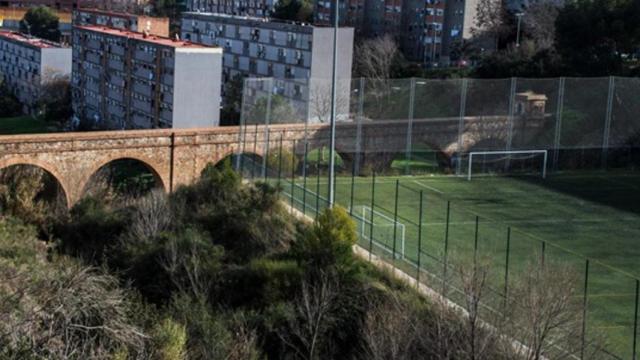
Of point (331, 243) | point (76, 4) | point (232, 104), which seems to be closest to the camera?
point (331, 243)

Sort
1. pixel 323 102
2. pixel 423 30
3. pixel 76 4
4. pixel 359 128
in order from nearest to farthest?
pixel 359 128, pixel 323 102, pixel 423 30, pixel 76 4

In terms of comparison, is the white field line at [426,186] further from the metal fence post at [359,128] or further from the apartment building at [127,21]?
the apartment building at [127,21]

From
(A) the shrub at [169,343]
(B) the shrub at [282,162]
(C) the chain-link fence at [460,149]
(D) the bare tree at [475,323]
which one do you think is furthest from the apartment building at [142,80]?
(A) the shrub at [169,343]

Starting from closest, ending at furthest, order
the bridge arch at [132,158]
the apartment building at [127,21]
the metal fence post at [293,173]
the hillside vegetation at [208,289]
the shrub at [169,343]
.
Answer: the hillside vegetation at [208,289] → the shrub at [169,343] → the metal fence post at [293,173] → the bridge arch at [132,158] → the apartment building at [127,21]

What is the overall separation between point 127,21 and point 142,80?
46.2ft

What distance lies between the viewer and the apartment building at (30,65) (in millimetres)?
57125

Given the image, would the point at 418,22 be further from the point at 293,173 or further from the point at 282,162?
the point at 293,173

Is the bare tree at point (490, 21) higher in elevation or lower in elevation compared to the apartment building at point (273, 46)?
higher

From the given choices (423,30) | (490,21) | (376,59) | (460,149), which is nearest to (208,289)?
(460,149)

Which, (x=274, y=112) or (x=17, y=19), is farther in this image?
(x=17, y=19)

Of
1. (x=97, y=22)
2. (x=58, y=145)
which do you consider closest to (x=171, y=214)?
(x=58, y=145)

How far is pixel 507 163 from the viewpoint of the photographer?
29.8 m

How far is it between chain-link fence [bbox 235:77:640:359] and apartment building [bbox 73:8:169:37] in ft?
94.9

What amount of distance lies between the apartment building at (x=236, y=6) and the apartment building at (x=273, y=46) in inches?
634
